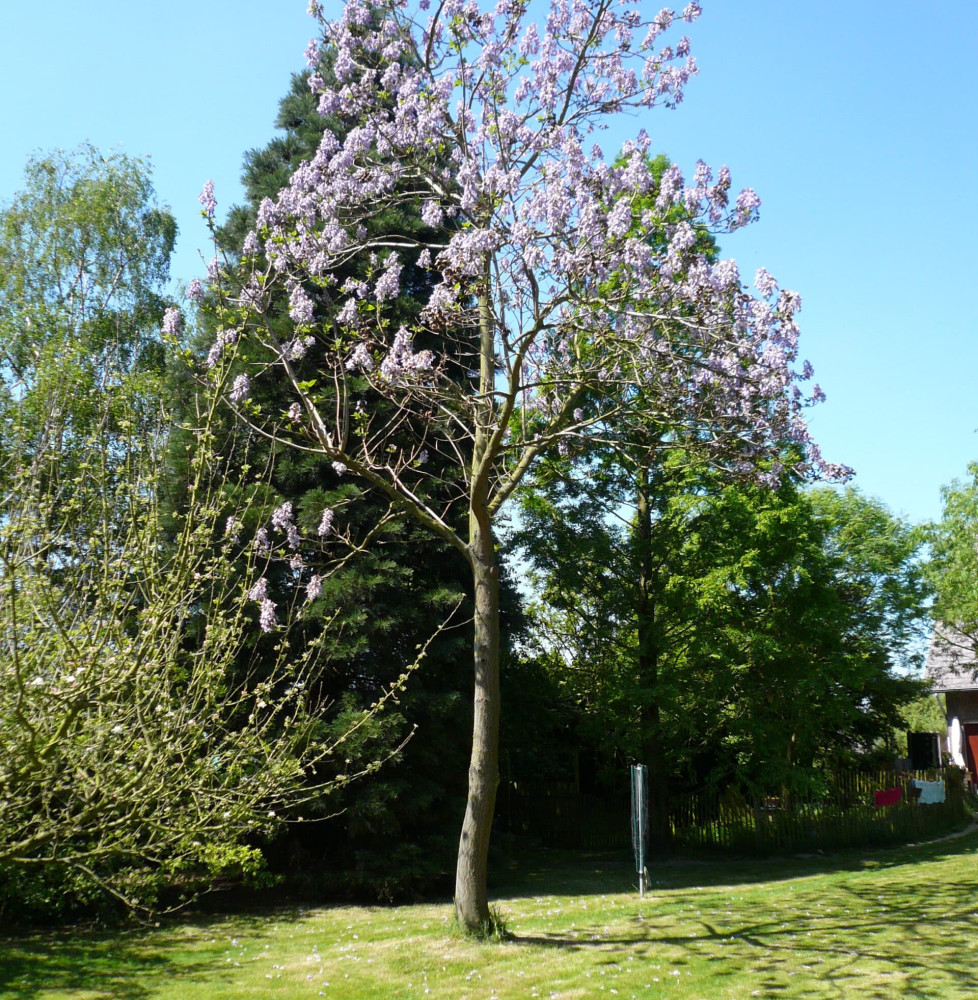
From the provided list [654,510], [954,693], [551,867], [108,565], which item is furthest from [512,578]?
[954,693]

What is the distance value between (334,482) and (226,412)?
1839 millimetres

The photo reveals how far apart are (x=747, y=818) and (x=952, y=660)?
17502 millimetres

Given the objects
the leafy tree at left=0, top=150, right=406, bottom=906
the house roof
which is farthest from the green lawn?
the house roof

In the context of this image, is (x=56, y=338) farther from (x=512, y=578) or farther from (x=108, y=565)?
(x=108, y=565)

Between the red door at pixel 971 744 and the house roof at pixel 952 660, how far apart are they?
1400mm

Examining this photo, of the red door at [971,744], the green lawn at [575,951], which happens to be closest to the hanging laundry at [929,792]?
the green lawn at [575,951]

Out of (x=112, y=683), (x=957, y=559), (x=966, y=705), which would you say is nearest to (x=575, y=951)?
(x=112, y=683)

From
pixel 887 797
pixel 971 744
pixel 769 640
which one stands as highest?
pixel 769 640

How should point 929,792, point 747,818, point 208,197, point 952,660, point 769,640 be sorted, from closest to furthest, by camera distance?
1. point 208,197
2. point 769,640
3. point 747,818
4. point 929,792
5. point 952,660

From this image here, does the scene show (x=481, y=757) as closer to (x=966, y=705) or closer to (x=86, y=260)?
(x=86, y=260)

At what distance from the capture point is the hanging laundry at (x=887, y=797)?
17.7 meters

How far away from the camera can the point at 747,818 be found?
16.8 m

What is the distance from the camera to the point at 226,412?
13.0m

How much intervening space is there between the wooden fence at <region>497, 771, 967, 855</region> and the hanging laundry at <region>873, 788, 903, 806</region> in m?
0.10
